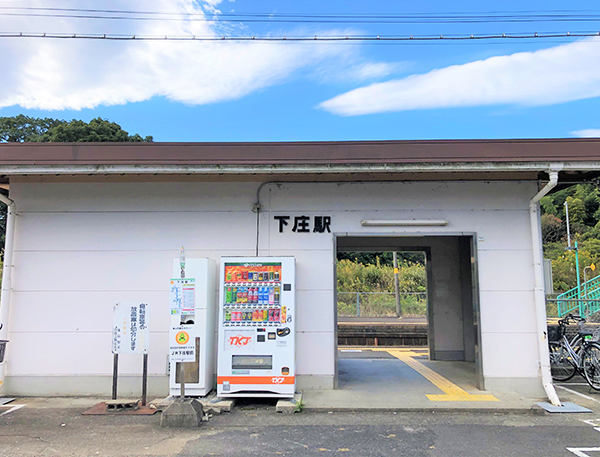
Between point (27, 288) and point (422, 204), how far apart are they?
6.51m

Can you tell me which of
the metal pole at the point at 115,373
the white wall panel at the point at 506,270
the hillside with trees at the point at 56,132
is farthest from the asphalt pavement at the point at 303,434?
the hillside with trees at the point at 56,132

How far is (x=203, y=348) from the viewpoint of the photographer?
6.04 meters

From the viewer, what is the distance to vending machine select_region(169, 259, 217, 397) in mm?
5684

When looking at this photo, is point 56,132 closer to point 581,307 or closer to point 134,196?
point 134,196

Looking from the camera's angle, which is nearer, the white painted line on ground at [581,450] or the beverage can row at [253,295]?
the white painted line on ground at [581,450]

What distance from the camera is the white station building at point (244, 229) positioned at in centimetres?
637

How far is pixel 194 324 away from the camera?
19.1 ft

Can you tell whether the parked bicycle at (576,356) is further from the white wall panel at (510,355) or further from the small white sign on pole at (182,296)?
Result: the small white sign on pole at (182,296)

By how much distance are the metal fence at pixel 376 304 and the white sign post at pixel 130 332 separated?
42.7ft

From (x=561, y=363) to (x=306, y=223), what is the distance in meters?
5.80

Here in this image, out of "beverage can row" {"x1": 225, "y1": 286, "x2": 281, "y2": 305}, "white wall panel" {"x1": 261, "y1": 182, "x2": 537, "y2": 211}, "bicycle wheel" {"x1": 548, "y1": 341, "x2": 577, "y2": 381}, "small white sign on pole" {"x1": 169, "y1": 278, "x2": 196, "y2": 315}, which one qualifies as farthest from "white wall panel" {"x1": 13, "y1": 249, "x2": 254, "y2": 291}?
"bicycle wheel" {"x1": 548, "y1": 341, "x2": 577, "y2": 381}

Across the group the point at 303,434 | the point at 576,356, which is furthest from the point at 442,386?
the point at 303,434

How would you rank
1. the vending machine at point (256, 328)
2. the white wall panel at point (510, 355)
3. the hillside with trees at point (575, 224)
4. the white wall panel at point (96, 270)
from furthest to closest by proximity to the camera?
the hillside with trees at point (575, 224) → the white wall panel at point (96, 270) → the white wall panel at point (510, 355) → the vending machine at point (256, 328)

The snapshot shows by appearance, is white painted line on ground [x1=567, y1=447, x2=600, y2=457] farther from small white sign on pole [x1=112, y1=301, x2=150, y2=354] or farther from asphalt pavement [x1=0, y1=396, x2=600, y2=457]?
small white sign on pole [x1=112, y1=301, x2=150, y2=354]
